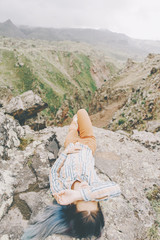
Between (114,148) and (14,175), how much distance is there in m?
3.36

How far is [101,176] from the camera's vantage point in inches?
160

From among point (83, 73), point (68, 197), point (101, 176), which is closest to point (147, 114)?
point (101, 176)

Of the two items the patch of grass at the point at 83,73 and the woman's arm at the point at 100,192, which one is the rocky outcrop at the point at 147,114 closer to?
the woman's arm at the point at 100,192

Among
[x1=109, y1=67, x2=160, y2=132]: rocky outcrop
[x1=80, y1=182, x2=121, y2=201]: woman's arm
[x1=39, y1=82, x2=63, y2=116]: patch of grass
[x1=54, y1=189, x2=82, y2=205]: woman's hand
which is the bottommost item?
[x1=39, y1=82, x2=63, y2=116]: patch of grass

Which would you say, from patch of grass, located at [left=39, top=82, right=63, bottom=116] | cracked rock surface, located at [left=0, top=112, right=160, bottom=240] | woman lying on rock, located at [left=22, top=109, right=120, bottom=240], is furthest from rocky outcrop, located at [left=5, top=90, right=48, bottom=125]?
patch of grass, located at [left=39, top=82, right=63, bottom=116]

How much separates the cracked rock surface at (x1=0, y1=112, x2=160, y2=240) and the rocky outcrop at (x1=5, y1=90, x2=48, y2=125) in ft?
9.01

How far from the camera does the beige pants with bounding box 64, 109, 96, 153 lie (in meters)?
3.91

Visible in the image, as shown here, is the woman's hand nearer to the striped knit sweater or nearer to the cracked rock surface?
the striped knit sweater

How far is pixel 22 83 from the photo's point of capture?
39688 millimetres

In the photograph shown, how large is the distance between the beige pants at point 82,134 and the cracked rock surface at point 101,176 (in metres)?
0.95

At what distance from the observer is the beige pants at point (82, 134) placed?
12.8 feet

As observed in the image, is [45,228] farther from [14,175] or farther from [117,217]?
[14,175]

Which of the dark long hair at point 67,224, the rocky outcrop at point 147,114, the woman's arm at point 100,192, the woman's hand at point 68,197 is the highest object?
the woman's arm at point 100,192

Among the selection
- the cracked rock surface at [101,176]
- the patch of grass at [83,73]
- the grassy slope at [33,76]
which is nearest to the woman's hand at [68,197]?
the cracked rock surface at [101,176]
